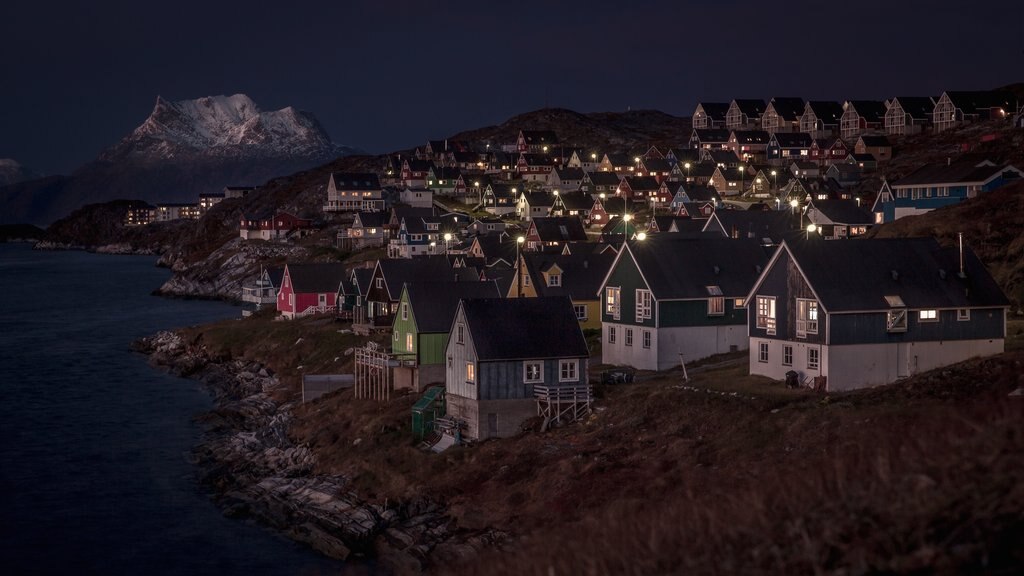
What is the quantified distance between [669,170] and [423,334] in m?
100

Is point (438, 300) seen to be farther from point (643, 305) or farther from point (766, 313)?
point (766, 313)

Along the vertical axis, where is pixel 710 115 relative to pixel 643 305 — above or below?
above

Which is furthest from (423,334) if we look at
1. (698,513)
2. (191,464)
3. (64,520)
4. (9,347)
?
(9,347)

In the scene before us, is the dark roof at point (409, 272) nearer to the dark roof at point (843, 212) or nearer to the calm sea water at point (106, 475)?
the calm sea water at point (106, 475)

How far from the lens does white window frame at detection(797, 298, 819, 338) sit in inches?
1540

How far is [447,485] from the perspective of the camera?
3712 cm

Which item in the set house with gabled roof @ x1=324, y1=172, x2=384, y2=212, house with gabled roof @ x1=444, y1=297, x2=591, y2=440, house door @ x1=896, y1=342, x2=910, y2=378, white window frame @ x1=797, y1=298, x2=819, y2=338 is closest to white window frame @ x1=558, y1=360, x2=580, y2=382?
house with gabled roof @ x1=444, y1=297, x2=591, y2=440

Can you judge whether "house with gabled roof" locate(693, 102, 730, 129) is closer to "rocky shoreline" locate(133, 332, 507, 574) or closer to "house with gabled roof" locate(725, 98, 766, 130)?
"house with gabled roof" locate(725, 98, 766, 130)

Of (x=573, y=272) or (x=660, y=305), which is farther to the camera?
(x=573, y=272)

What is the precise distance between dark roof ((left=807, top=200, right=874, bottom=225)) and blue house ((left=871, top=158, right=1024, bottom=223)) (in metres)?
1.76

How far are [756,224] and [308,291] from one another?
3324cm

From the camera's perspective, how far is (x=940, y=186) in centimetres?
7988

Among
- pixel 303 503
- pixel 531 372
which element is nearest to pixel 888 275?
pixel 531 372

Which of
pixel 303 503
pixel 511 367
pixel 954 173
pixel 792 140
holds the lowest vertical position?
pixel 303 503
